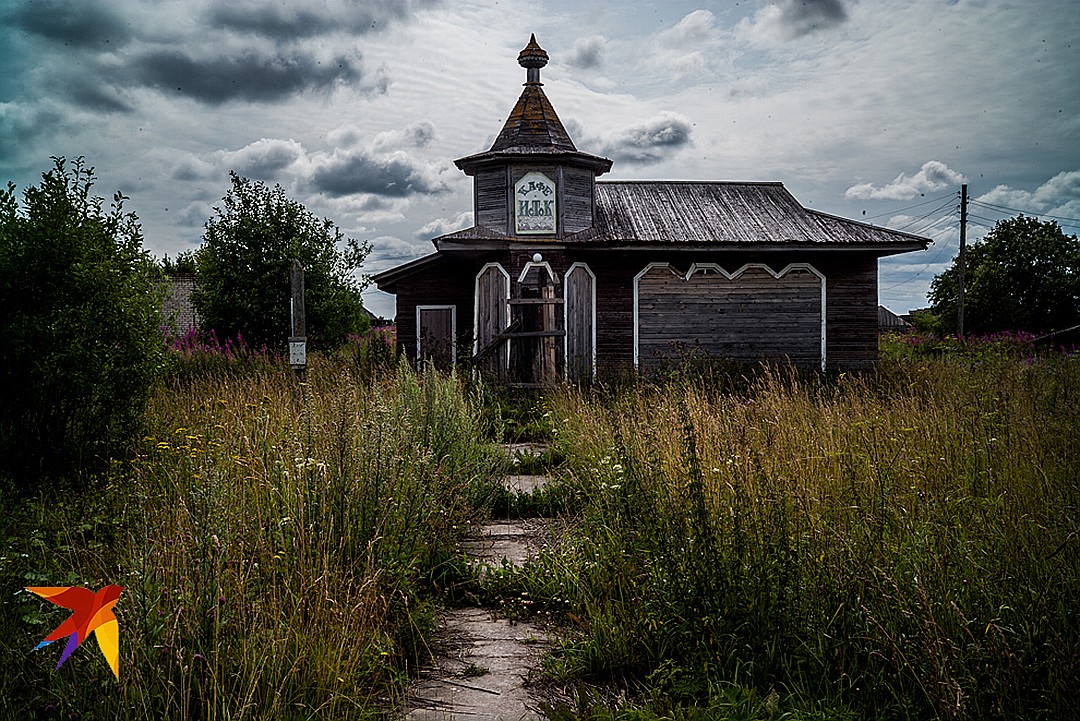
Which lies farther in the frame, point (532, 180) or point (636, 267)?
point (636, 267)

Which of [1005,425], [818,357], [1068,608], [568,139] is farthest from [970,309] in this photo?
[1068,608]

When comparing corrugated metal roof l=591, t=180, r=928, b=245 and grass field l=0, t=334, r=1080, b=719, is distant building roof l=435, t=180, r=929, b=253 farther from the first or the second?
grass field l=0, t=334, r=1080, b=719

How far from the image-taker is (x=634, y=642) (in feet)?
12.9

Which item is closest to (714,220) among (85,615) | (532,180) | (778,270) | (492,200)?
(778,270)

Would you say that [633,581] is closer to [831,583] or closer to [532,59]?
[831,583]

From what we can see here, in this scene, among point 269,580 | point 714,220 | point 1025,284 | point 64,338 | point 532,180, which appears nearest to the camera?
point 269,580

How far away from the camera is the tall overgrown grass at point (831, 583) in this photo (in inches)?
129

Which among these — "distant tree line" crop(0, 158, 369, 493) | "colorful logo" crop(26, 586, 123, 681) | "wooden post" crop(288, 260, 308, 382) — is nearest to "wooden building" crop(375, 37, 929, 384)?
"wooden post" crop(288, 260, 308, 382)

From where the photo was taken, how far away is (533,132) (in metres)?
16.4

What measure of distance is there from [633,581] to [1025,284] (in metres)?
40.1

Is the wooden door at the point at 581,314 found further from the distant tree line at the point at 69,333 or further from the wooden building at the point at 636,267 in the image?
the distant tree line at the point at 69,333

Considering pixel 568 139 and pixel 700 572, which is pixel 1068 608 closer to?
pixel 700 572

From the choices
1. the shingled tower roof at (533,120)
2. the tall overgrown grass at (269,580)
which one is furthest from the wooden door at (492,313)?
the tall overgrown grass at (269,580)

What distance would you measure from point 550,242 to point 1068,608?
13.2 meters
